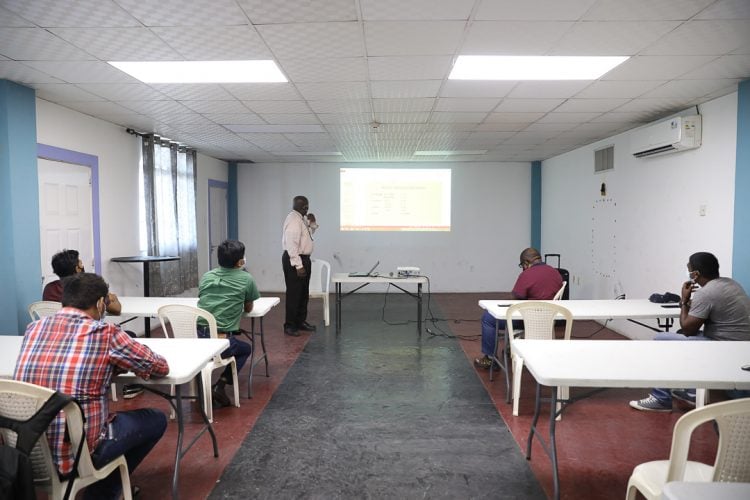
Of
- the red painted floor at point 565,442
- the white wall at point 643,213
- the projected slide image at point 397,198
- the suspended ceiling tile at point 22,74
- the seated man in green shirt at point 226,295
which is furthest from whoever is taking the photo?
the projected slide image at point 397,198

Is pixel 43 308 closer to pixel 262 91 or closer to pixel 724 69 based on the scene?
pixel 262 91

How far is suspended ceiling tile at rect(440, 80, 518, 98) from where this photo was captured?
3.61 meters

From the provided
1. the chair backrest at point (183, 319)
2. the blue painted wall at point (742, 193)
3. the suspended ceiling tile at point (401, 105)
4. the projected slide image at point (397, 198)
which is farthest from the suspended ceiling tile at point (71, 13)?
the projected slide image at point (397, 198)

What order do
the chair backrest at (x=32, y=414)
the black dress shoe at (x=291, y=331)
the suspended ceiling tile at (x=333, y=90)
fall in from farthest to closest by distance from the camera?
the black dress shoe at (x=291, y=331)
the suspended ceiling tile at (x=333, y=90)
the chair backrest at (x=32, y=414)

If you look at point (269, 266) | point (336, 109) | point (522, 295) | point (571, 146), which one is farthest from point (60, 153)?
point (571, 146)

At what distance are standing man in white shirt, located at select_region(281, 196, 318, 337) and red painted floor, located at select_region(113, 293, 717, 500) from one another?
1.47m

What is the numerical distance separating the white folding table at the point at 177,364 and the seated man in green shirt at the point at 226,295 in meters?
0.67

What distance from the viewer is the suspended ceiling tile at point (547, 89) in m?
3.62

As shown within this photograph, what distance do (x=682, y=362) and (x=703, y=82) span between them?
2.49 meters

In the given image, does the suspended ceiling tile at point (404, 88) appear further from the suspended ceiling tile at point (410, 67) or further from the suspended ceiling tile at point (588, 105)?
the suspended ceiling tile at point (588, 105)

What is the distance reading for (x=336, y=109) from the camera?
14.8 ft

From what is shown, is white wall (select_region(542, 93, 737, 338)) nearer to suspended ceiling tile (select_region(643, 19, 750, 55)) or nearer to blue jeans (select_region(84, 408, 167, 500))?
suspended ceiling tile (select_region(643, 19, 750, 55))

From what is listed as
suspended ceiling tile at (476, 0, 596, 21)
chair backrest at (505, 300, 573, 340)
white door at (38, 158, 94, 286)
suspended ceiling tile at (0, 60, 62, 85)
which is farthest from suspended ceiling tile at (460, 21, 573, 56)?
white door at (38, 158, 94, 286)

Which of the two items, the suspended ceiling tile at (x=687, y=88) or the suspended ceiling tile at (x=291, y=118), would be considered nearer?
the suspended ceiling tile at (x=687, y=88)
